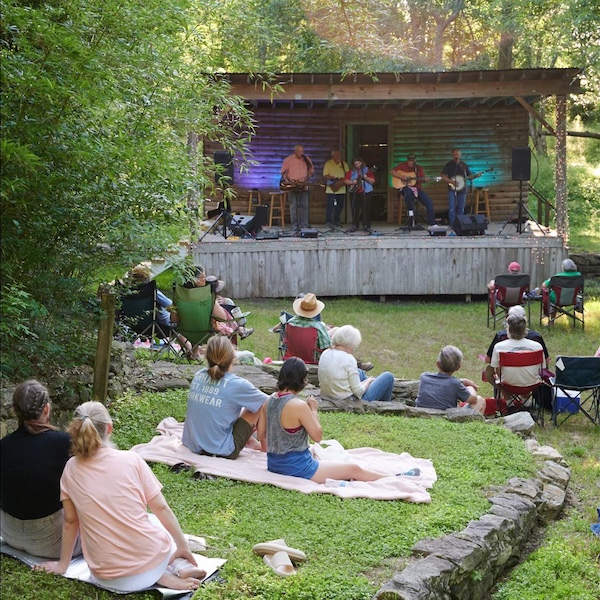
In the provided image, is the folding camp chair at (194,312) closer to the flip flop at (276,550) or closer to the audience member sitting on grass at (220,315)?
the audience member sitting on grass at (220,315)

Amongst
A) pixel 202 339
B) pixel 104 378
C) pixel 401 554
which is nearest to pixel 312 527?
pixel 401 554

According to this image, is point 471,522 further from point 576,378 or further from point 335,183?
point 335,183

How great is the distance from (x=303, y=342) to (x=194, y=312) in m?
1.44

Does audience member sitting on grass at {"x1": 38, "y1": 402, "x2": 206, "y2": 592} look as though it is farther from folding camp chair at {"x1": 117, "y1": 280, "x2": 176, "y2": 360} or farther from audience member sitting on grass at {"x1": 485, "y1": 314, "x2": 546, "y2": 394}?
folding camp chair at {"x1": 117, "y1": 280, "x2": 176, "y2": 360}

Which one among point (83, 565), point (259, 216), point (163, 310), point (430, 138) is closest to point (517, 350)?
point (163, 310)

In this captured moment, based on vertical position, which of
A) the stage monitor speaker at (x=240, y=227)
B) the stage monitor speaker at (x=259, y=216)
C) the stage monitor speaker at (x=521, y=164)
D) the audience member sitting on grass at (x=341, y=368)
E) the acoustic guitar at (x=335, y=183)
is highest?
the stage monitor speaker at (x=521, y=164)

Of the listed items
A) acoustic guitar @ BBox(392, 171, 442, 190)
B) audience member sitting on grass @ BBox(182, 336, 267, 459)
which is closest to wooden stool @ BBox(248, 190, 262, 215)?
acoustic guitar @ BBox(392, 171, 442, 190)

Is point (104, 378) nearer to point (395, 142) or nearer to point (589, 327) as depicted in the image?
point (589, 327)

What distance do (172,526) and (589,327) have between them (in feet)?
32.4

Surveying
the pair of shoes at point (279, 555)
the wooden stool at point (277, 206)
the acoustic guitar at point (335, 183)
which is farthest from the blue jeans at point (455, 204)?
the pair of shoes at point (279, 555)

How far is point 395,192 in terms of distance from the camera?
1792cm

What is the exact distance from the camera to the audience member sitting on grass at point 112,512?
395 centimetres

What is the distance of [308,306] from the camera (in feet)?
27.1

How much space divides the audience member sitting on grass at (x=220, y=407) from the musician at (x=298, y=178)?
9893 millimetres
